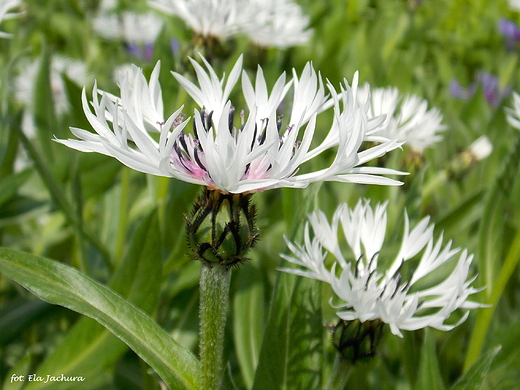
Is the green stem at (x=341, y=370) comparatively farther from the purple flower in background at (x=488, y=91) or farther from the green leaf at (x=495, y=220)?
the purple flower in background at (x=488, y=91)

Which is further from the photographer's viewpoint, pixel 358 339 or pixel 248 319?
pixel 248 319

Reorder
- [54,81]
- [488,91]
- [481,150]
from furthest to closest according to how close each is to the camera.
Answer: [488,91] < [54,81] < [481,150]

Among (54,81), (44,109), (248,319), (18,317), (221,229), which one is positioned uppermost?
(221,229)

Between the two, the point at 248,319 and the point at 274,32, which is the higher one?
the point at 274,32

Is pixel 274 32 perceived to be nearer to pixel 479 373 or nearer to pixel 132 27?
pixel 132 27

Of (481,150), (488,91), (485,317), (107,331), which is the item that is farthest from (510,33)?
(107,331)

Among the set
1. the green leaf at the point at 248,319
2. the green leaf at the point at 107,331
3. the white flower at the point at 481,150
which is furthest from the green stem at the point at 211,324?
the white flower at the point at 481,150
